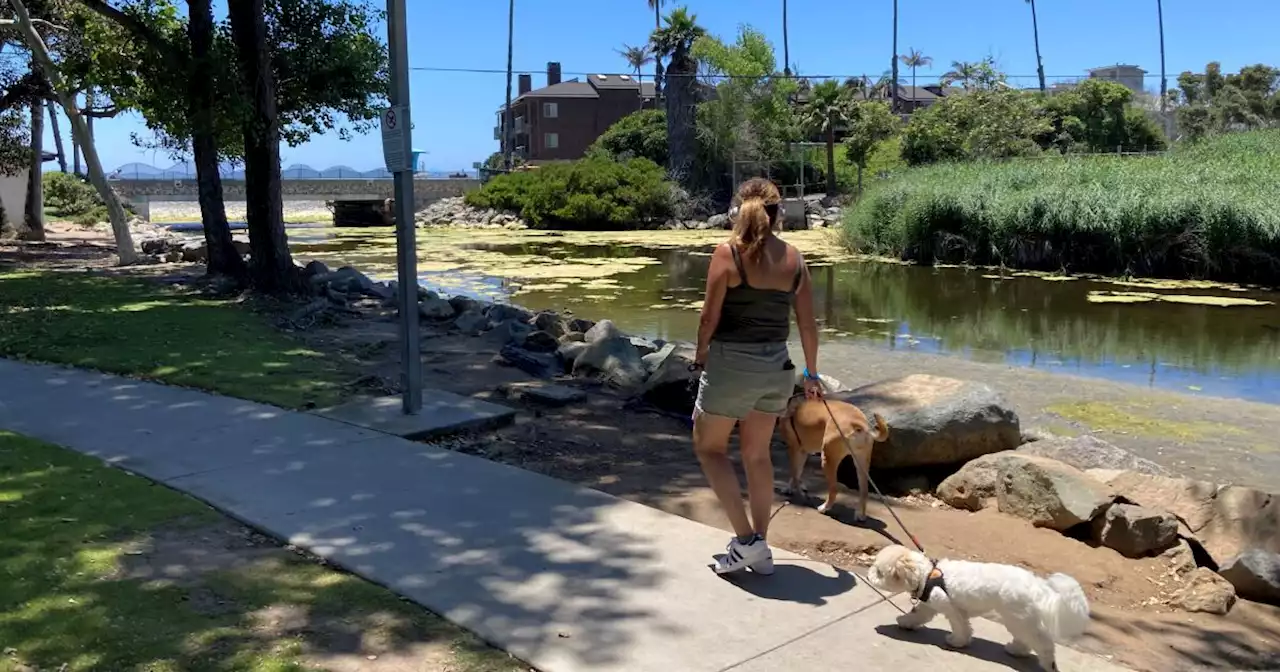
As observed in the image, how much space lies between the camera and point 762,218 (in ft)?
13.7

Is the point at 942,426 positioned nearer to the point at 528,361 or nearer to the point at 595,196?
the point at 528,361

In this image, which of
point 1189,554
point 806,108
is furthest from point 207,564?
point 806,108

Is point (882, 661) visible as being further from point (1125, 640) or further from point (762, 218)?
point (762, 218)

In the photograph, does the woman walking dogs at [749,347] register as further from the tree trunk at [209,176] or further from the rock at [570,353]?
the tree trunk at [209,176]

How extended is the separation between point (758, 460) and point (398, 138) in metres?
3.93

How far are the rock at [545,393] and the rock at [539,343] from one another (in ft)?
7.59

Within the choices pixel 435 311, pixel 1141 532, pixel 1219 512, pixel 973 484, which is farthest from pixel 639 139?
pixel 1141 532

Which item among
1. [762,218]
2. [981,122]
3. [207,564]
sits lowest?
[207,564]

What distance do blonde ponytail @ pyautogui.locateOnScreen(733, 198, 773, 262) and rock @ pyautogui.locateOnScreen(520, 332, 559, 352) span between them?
7126 mm

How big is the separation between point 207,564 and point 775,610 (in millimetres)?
2471

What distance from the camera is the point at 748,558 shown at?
14.6ft

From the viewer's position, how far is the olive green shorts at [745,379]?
14.1ft

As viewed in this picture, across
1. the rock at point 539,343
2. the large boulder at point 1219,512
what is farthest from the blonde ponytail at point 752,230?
the rock at point 539,343

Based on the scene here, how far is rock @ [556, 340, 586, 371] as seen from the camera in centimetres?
1049
